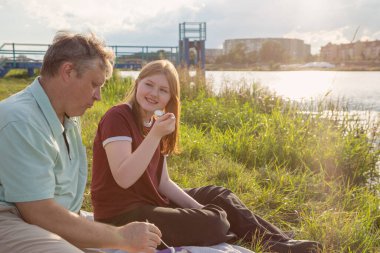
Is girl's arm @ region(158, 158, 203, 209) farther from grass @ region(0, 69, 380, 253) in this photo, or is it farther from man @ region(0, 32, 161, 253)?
man @ region(0, 32, 161, 253)

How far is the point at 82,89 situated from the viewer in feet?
6.32

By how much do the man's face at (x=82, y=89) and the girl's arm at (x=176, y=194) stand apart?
1.08 m

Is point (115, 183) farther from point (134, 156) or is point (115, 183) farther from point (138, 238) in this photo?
point (138, 238)

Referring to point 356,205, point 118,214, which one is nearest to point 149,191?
point 118,214

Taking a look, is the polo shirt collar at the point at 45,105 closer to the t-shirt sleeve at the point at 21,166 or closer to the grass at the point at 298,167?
the t-shirt sleeve at the point at 21,166

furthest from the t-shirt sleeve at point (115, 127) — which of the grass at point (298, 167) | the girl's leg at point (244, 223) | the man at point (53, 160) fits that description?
the grass at point (298, 167)

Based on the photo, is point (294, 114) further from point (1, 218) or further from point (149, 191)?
point (1, 218)

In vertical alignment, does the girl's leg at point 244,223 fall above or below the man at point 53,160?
below

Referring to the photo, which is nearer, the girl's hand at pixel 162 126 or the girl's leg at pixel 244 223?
the girl's hand at pixel 162 126

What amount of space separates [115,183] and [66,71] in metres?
0.90

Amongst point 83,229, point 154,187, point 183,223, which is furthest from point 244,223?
point 83,229

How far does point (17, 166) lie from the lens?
1684mm

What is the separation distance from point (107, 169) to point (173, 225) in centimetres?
47

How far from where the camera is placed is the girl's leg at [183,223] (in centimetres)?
258
